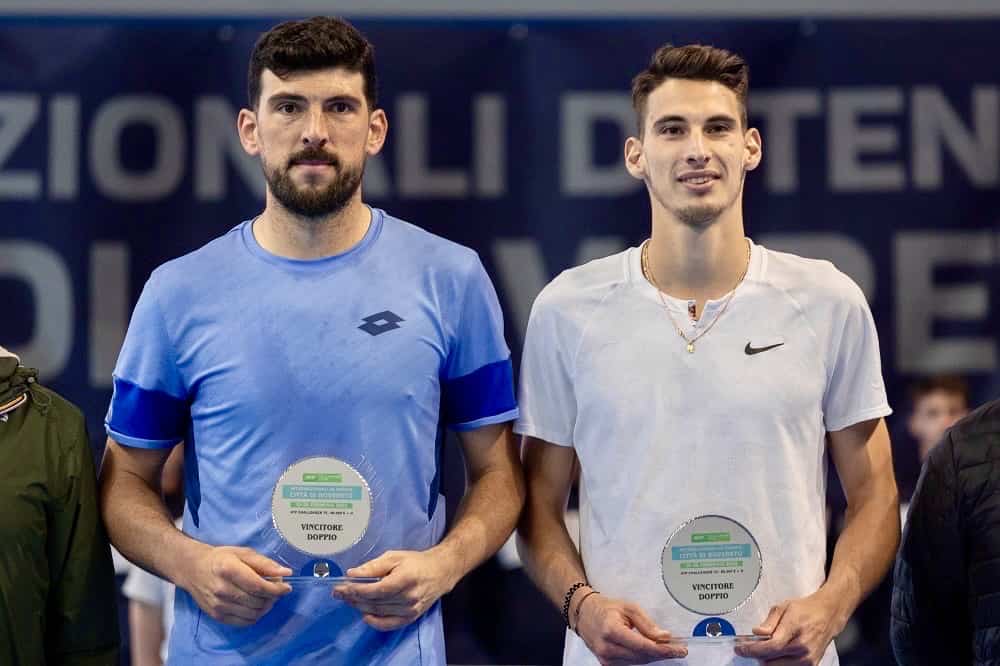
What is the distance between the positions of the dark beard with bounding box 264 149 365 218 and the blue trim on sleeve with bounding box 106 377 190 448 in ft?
1.43

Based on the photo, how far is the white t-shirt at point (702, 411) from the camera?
2.61 meters

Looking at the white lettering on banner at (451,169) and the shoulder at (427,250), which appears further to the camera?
the white lettering on banner at (451,169)

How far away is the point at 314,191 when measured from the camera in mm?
2623

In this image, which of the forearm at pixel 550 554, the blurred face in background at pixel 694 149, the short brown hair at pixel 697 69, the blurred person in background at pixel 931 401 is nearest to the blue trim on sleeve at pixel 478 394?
the forearm at pixel 550 554

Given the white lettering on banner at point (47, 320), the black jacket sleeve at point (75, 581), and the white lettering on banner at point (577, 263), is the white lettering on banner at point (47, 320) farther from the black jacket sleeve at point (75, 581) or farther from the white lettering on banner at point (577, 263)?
the black jacket sleeve at point (75, 581)

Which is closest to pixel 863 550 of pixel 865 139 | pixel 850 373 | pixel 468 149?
pixel 850 373

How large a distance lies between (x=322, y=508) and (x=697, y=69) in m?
1.13

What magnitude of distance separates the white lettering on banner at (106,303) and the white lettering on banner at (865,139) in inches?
87.1

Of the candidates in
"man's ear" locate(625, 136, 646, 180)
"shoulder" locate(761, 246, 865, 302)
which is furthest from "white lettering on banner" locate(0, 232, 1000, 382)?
"shoulder" locate(761, 246, 865, 302)

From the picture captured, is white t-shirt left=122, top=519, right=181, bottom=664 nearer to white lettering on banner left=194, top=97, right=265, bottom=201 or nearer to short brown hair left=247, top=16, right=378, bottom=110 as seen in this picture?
white lettering on banner left=194, top=97, right=265, bottom=201

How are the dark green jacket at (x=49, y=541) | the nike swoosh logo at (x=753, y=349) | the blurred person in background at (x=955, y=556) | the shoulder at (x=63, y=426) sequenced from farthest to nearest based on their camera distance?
the nike swoosh logo at (x=753, y=349), the shoulder at (x=63, y=426), the dark green jacket at (x=49, y=541), the blurred person in background at (x=955, y=556)

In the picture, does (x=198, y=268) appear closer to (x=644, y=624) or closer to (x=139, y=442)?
(x=139, y=442)

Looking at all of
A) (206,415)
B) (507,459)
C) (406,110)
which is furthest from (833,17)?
(206,415)

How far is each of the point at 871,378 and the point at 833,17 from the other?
6.52 feet
